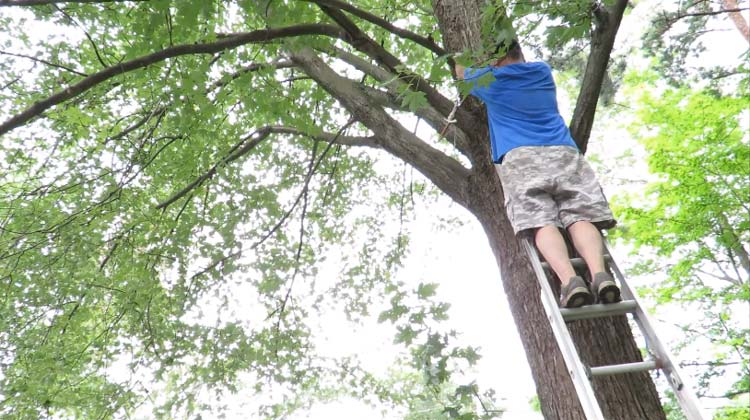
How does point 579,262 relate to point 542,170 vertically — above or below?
below

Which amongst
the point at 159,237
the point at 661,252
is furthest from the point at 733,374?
the point at 159,237

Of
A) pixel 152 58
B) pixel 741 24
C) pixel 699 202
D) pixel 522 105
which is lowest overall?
pixel 522 105

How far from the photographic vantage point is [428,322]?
4.20m

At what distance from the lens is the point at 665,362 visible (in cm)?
202

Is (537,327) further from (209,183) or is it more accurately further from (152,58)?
(209,183)

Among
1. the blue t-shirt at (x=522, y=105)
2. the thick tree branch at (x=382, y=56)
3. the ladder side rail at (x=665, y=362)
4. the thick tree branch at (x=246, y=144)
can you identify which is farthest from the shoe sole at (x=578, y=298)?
the thick tree branch at (x=246, y=144)

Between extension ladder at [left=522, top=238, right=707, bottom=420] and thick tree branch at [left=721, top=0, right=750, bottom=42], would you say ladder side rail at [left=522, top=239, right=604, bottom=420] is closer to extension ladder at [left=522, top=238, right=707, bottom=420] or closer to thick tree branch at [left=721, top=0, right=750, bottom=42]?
extension ladder at [left=522, top=238, right=707, bottom=420]

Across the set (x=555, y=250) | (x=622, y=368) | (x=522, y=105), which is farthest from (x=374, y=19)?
(x=622, y=368)

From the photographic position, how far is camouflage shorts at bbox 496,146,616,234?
2.55m

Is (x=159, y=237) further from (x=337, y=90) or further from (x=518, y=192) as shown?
(x=518, y=192)

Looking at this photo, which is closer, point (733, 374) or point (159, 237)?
point (159, 237)

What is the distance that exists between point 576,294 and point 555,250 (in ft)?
1.05

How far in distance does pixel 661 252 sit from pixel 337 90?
21.9ft

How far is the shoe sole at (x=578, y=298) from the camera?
6.98ft
